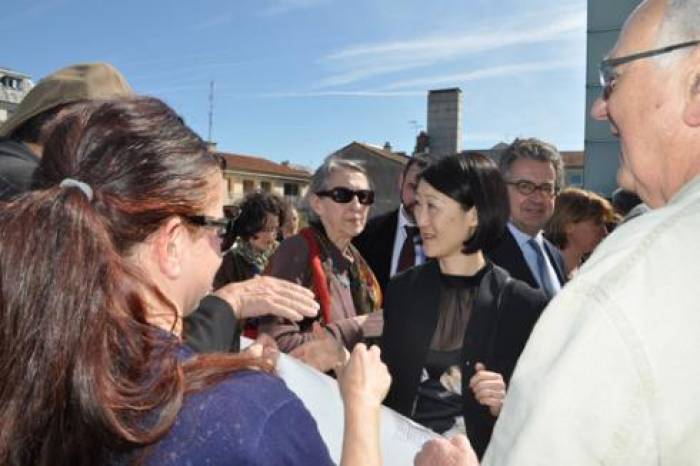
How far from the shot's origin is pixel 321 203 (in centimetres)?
342

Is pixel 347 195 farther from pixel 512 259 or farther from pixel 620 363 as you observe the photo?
pixel 620 363

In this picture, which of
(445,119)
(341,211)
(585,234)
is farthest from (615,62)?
(445,119)

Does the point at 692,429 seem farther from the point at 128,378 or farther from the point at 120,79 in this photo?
the point at 120,79

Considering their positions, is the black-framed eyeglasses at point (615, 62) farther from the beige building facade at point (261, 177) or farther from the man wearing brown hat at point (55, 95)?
the beige building facade at point (261, 177)

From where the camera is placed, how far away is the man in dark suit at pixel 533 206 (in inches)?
147

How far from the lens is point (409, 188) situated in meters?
4.43

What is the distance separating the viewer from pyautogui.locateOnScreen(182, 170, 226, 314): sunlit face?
4.51 ft

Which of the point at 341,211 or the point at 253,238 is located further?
the point at 253,238

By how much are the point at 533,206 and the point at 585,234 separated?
90 cm

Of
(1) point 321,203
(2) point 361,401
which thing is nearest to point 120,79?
(1) point 321,203

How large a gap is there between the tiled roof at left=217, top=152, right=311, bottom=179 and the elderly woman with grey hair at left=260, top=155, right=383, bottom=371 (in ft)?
129

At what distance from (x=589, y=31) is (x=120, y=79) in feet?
33.6

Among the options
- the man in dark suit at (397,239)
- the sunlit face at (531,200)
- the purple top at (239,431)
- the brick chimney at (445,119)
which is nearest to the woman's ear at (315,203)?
the man in dark suit at (397,239)

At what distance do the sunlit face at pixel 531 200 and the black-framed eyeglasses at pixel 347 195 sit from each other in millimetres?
1062
